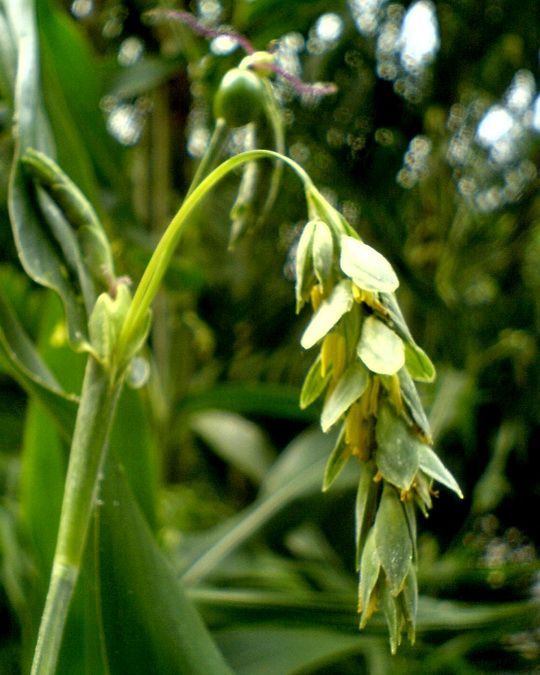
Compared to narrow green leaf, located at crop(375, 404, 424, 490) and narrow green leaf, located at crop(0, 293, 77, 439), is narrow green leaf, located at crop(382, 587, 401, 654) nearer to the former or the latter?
narrow green leaf, located at crop(375, 404, 424, 490)

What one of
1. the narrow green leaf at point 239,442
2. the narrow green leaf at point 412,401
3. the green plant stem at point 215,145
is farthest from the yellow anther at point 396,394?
the narrow green leaf at point 239,442

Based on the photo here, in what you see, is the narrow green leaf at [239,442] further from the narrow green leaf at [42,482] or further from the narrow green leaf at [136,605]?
the narrow green leaf at [136,605]

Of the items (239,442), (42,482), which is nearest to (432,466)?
(42,482)

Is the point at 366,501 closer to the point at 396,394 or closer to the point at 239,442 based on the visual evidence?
the point at 396,394

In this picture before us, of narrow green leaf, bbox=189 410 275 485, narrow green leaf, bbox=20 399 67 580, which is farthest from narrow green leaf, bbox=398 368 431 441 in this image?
narrow green leaf, bbox=189 410 275 485

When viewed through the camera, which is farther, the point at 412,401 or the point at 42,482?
the point at 42,482

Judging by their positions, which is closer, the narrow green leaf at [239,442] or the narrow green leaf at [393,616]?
the narrow green leaf at [393,616]

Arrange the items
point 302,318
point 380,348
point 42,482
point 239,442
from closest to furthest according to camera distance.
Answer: point 380,348 < point 42,482 < point 239,442 < point 302,318
